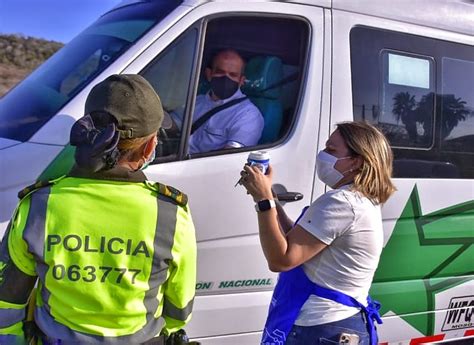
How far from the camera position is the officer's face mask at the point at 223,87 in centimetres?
333

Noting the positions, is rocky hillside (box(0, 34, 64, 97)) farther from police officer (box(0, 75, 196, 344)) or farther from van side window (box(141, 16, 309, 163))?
police officer (box(0, 75, 196, 344))

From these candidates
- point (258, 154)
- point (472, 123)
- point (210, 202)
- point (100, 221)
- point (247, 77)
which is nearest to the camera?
point (100, 221)

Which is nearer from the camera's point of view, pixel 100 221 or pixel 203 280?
pixel 100 221

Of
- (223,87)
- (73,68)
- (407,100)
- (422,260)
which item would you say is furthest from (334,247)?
(73,68)

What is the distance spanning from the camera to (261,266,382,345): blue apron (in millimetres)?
2443

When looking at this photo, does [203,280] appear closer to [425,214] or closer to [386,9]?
[425,214]

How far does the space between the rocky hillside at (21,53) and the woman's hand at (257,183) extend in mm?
24328

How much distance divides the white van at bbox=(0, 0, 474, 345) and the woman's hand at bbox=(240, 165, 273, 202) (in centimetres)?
63

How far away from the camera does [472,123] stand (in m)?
4.02

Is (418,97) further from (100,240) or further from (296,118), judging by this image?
(100,240)

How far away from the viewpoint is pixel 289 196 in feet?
10.8

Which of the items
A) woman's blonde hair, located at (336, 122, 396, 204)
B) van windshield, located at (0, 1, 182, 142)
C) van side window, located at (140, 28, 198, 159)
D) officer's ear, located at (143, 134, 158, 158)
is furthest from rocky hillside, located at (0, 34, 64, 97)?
officer's ear, located at (143, 134, 158, 158)

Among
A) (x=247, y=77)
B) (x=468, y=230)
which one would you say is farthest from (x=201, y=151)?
(x=468, y=230)

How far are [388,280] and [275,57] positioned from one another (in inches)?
55.2
